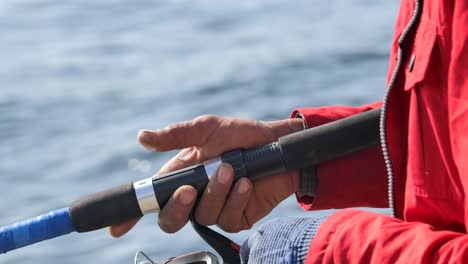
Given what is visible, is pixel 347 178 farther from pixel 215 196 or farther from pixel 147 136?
pixel 147 136

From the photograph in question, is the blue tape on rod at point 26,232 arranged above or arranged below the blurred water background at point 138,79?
above

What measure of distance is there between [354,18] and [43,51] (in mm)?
1485

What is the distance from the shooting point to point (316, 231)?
1821 millimetres

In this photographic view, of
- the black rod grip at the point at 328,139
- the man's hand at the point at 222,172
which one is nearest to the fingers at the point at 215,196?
the man's hand at the point at 222,172

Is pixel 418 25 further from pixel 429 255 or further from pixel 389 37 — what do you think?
pixel 389 37

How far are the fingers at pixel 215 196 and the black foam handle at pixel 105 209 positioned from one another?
125mm

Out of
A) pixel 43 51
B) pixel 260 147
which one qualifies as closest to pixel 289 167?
pixel 260 147

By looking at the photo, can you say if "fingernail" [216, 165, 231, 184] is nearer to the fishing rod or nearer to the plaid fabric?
the fishing rod

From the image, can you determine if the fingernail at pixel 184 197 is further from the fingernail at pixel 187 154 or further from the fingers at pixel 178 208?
the fingernail at pixel 187 154

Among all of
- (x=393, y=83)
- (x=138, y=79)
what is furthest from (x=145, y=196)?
(x=138, y=79)

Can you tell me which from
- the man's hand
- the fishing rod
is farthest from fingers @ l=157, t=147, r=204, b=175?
the fishing rod

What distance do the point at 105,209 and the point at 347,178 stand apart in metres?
0.50

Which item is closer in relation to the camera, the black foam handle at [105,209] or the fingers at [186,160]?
the black foam handle at [105,209]

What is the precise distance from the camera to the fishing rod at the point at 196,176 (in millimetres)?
2055
